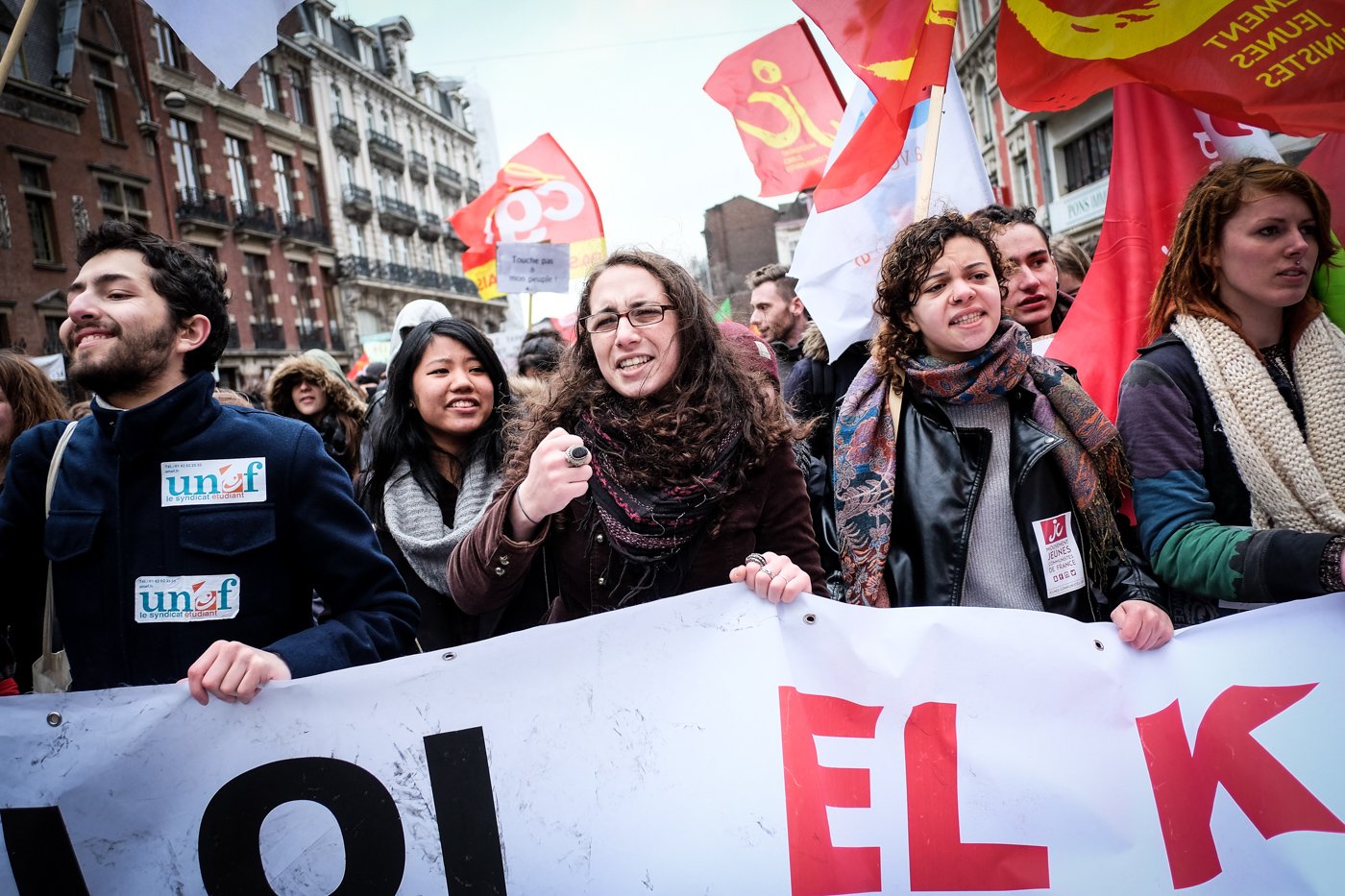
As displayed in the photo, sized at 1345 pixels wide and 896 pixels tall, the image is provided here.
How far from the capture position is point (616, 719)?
1.80 m

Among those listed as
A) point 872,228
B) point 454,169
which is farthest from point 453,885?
point 454,169

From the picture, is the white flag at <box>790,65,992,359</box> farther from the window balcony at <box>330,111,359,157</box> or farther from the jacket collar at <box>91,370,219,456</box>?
the window balcony at <box>330,111,359,157</box>

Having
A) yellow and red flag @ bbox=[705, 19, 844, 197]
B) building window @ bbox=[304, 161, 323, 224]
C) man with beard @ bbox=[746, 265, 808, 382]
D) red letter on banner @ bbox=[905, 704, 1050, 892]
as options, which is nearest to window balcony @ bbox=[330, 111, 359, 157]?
building window @ bbox=[304, 161, 323, 224]

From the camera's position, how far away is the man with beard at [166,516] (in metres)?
1.89

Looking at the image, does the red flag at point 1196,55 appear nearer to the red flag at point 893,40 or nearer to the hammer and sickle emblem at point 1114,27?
the hammer and sickle emblem at point 1114,27

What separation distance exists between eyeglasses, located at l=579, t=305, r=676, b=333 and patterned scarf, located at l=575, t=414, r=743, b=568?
11.3 inches

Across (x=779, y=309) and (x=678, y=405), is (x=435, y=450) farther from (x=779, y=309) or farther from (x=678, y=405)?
(x=779, y=309)

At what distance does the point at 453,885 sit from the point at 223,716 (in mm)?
569

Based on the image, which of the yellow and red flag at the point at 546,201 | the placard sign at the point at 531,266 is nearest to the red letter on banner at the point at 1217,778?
the placard sign at the point at 531,266

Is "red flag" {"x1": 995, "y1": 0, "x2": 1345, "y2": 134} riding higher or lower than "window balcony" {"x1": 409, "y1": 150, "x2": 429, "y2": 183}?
lower

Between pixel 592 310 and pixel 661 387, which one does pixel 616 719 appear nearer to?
pixel 661 387

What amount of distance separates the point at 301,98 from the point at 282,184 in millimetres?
4585

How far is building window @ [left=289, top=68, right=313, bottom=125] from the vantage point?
1374 inches

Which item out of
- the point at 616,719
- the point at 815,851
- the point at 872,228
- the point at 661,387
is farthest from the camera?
the point at 872,228
